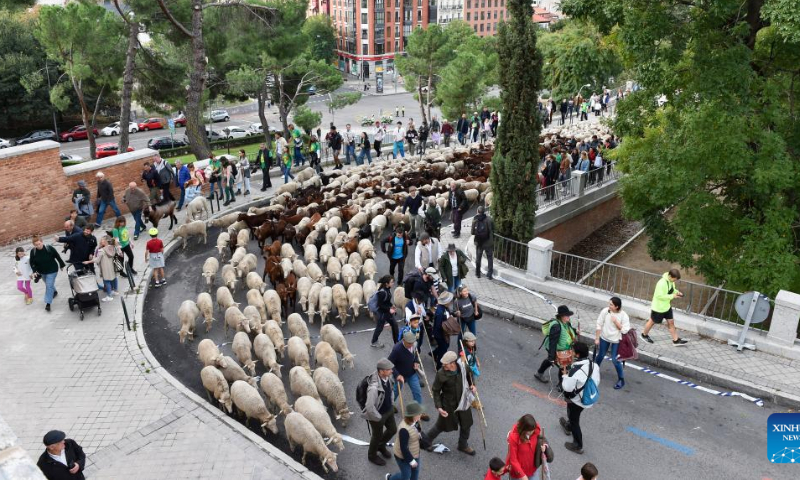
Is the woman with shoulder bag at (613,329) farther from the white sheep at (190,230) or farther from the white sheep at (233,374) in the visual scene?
the white sheep at (190,230)

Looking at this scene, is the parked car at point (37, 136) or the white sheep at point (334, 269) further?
the parked car at point (37, 136)

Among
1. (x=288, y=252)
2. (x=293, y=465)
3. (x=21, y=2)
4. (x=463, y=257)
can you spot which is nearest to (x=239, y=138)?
(x=21, y=2)

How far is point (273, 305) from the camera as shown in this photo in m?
13.1

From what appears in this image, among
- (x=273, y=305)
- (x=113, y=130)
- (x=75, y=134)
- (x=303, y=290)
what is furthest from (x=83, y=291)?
(x=75, y=134)

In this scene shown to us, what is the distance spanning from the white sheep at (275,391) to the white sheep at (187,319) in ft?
10.3

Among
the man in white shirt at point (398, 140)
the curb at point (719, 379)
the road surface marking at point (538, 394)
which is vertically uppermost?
the man in white shirt at point (398, 140)

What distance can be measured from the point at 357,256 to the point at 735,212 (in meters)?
8.86

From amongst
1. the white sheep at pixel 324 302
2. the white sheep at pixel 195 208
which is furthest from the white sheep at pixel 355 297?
the white sheep at pixel 195 208

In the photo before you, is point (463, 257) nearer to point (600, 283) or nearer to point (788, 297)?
point (600, 283)

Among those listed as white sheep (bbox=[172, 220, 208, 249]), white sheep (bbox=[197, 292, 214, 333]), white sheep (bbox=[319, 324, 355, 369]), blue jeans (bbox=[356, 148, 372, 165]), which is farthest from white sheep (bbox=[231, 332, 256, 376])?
blue jeans (bbox=[356, 148, 372, 165])

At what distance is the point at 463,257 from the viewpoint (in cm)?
1360

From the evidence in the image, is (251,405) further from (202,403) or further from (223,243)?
(223,243)

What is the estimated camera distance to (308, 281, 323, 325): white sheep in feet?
44.1

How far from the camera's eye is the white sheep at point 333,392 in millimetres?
10125
